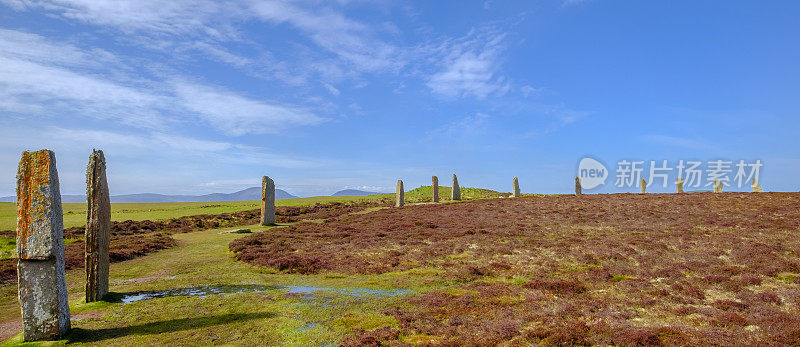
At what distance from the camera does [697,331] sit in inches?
307

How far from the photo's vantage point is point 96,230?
11.6 m

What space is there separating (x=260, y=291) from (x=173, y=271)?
5.63 metres

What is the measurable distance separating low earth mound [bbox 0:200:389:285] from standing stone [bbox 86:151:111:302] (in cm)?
632

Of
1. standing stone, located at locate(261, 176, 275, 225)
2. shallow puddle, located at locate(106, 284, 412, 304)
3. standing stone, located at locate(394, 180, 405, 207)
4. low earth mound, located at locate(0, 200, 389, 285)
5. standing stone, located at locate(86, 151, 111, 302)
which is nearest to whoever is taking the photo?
standing stone, located at locate(86, 151, 111, 302)

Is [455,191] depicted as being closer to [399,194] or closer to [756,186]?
[399,194]

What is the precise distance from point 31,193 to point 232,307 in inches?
203

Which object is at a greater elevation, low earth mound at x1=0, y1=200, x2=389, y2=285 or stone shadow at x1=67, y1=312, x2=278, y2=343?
low earth mound at x1=0, y1=200, x2=389, y2=285

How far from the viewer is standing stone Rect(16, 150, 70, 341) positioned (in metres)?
8.77

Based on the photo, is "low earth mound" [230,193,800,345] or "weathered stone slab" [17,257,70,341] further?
"weathered stone slab" [17,257,70,341]

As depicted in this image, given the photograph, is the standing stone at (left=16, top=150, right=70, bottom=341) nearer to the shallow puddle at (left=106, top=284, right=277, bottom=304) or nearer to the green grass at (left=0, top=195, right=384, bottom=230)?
the shallow puddle at (left=106, top=284, right=277, bottom=304)

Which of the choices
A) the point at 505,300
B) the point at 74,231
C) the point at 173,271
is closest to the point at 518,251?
the point at 505,300

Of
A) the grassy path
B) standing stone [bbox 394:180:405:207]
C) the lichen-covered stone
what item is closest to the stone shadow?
the grassy path

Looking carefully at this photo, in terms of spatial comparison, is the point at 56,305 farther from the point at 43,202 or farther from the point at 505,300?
the point at 505,300

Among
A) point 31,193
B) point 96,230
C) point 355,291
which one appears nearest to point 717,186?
point 355,291
